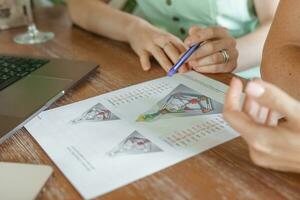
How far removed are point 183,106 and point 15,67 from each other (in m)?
0.37

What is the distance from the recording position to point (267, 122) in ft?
1.45

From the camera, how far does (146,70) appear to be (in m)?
0.81

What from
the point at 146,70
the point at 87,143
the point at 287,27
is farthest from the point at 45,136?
the point at 287,27

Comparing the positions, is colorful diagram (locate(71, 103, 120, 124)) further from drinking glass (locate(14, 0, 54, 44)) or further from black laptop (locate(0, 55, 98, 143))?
drinking glass (locate(14, 0, 54, 44))

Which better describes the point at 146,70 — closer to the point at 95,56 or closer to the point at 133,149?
the point at 95,56

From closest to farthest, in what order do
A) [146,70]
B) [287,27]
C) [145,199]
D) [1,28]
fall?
1. [145,199]
2. [287,27]
3. [146,70]
4. [1,28]

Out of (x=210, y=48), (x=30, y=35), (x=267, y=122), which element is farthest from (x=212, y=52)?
(x=30, y=35)

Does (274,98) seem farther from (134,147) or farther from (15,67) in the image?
(15,67)

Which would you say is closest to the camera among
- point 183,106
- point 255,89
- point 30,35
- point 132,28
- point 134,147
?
point 255,89

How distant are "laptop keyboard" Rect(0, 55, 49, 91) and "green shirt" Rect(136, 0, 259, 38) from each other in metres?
0.44

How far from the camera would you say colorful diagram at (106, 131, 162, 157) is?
52 cm

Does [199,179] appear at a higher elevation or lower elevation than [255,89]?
lower

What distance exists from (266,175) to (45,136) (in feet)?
0.99

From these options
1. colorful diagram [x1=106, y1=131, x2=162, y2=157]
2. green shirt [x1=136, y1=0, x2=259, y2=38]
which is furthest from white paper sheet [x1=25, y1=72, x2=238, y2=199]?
green shirt [x1=136, y1=0, x2=259, y2=38]
